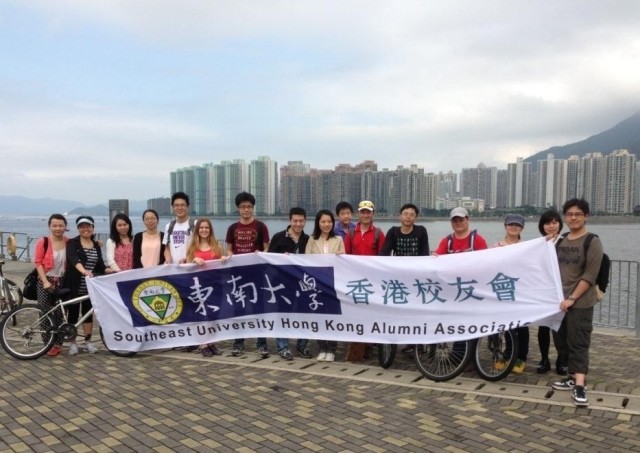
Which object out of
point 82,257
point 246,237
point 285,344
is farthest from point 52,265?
point 285,344

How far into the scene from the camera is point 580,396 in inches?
174

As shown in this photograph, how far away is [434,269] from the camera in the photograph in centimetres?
532

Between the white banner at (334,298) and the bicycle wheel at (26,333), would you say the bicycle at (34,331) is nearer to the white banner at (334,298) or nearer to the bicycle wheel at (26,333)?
the bicycle wheel at (26,333)

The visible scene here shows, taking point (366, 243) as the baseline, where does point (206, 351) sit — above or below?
below

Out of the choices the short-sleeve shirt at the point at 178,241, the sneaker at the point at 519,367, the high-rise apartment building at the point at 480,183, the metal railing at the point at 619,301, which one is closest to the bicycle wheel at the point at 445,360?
the sneaker at the point at 519,367

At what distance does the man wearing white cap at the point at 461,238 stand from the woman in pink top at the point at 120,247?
151 inches

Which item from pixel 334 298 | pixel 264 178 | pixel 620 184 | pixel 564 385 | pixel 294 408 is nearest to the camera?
pixel 294 408

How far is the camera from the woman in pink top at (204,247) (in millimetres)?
6137

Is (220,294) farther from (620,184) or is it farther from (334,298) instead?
(620,184)

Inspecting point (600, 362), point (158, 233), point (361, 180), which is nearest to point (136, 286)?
point (158, 233)

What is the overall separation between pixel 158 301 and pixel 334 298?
2164mm

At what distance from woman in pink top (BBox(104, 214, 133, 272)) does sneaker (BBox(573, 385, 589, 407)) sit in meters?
5.15

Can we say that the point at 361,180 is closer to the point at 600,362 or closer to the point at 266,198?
the point at 266,198

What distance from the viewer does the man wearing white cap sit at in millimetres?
5473
